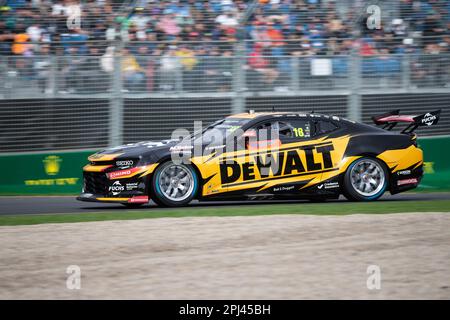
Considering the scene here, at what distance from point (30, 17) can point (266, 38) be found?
4.67 meters

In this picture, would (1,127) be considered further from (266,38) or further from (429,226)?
(429,226)

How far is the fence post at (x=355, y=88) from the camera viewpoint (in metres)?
15.1

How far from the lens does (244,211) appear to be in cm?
1090

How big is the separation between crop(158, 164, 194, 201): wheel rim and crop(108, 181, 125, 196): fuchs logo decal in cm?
54

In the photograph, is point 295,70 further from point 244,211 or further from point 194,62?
point 244,211

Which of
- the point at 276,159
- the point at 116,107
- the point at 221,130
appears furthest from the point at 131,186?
the point at 116,107

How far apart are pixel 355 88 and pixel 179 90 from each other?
3287 millimetres

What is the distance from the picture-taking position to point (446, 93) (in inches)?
608

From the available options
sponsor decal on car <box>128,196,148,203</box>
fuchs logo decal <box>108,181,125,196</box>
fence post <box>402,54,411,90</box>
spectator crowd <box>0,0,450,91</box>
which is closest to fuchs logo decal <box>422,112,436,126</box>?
fence post <box>402,54,411,90</box>

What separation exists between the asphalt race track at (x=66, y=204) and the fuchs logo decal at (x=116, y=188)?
53 cm

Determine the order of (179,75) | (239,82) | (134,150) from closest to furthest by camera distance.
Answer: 1. (134,150)
2. (179,75)
3. (239,82)

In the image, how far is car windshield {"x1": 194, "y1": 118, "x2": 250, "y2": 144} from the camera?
37.7ft

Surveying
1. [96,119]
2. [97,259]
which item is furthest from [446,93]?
[97,259]

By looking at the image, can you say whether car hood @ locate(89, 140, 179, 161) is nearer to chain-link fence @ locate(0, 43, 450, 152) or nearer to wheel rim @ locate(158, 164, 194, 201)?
wheel rim @ locate(158, 164, 194, 201)
